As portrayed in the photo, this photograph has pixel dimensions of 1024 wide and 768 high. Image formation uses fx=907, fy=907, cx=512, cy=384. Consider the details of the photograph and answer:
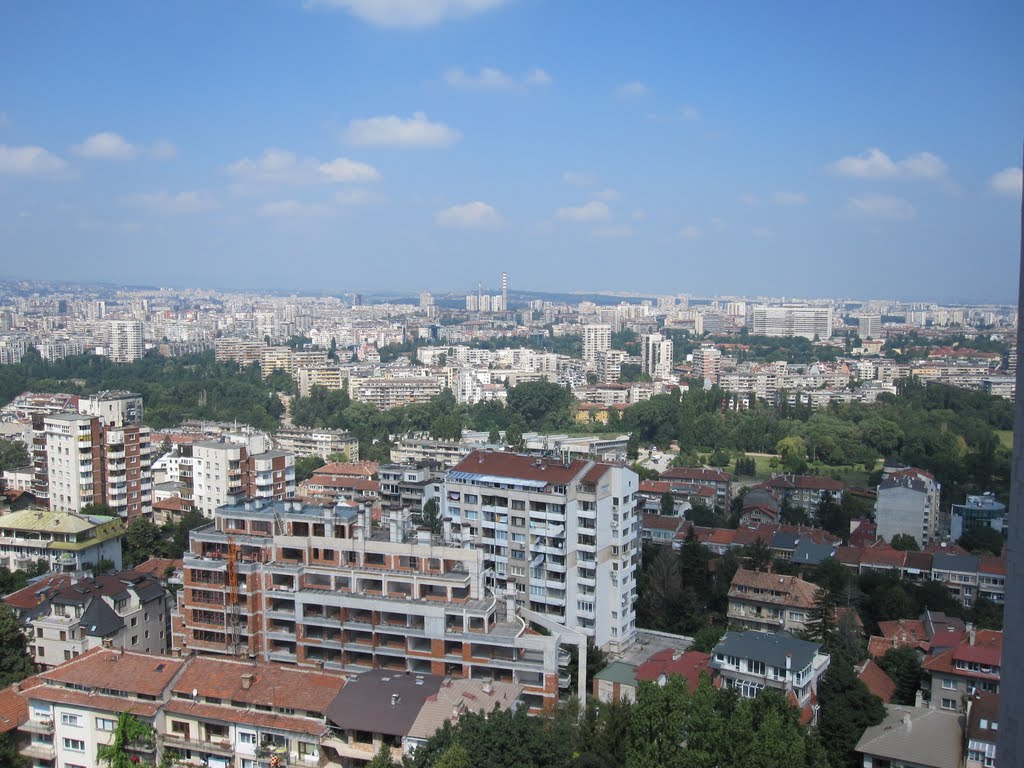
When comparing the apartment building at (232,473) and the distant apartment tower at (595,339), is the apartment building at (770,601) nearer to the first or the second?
the apartment building at (232,473)

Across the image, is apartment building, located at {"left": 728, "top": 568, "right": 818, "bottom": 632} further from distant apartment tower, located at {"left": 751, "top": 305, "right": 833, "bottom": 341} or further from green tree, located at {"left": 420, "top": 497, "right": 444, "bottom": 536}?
distant apartment tower, located at {"left": 751, "top": 305, "right": 833, "bottom": 341}

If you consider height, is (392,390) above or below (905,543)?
above

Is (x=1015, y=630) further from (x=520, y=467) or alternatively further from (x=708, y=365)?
(x=708, y=365)

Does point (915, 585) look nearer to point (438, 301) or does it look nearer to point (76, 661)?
point (76, 661)

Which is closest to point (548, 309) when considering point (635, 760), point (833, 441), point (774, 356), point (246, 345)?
point (774, 356)

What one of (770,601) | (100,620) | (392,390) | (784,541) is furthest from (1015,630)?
(392,390)

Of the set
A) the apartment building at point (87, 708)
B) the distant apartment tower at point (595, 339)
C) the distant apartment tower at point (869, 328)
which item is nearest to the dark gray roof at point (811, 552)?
the apartment building at point (87, 708)

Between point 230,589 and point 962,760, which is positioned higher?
point 230,589
